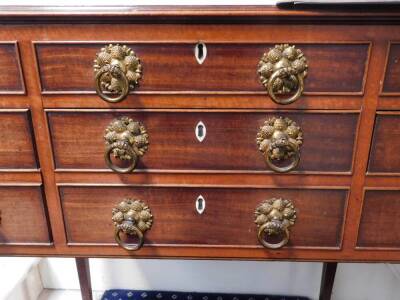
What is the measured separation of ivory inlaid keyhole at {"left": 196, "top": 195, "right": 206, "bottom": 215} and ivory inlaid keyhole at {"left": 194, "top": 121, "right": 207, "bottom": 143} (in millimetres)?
98

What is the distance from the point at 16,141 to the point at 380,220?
58cm

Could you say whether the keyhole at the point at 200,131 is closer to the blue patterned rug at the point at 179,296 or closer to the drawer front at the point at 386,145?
the drawer front at the point at 386,145

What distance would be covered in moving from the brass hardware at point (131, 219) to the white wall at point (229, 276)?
0.53m

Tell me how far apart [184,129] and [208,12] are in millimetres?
171

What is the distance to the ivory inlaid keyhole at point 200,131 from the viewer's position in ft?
1.91

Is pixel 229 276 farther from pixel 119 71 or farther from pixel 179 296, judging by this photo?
pixel 119 71

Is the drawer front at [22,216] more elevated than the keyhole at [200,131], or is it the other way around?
the keyhole at [200,131]

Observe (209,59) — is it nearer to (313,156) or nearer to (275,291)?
(313,156)

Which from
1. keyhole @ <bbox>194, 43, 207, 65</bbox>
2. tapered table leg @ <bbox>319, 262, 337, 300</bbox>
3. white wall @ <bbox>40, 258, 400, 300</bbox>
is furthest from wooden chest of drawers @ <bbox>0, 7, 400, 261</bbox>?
white wall @ <bbox>40, 258, 400, 300</bbox>

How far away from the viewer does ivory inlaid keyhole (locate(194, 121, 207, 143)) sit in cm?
58

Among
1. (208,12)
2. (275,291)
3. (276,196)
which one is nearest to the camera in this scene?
(208,12)

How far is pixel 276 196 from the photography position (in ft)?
2.02

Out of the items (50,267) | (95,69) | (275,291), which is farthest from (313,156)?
(50,267)

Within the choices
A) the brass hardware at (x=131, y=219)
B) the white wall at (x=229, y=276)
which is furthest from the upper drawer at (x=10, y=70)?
the white wall at (x=229, y=276)
